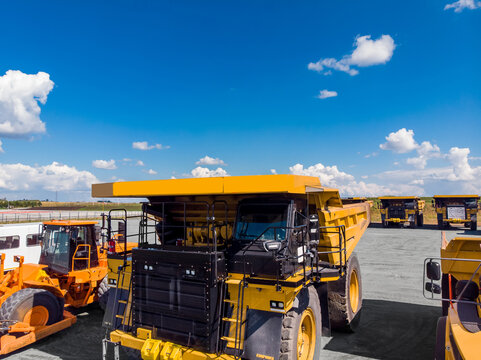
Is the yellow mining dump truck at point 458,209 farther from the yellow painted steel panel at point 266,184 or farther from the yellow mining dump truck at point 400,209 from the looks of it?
the yellow painted steel panel at point 266,184

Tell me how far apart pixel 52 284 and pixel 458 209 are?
30088 mm

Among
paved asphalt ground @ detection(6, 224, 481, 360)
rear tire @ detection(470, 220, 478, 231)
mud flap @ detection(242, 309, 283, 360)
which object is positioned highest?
mud flap @ detection(242, 309, 283, 360)

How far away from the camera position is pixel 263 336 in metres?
4.41

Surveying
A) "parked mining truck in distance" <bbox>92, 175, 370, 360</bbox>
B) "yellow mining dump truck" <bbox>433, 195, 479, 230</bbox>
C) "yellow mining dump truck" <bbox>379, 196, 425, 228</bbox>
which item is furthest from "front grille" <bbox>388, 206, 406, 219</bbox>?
"parked mining truck in distance" <bbox>92, 175, 370, 360</bbox>

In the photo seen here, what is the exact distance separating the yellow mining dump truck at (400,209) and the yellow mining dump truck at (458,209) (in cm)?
187

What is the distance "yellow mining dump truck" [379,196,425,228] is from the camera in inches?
1169

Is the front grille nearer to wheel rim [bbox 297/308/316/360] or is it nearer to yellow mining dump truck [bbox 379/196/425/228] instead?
yellow mining dump truck [bbox 379/196/425/228]

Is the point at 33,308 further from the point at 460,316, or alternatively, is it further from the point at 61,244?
the point at 460,316

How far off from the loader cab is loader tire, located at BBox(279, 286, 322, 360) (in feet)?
18.6

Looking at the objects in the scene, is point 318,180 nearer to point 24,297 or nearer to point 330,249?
point 330,249


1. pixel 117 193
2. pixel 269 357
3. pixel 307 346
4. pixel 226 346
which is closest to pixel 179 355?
pixel 226 346

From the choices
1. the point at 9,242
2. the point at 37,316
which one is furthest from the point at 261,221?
the point at 9,242

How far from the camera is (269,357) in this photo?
428 cm

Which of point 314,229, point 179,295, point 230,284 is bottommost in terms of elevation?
point 179,295
